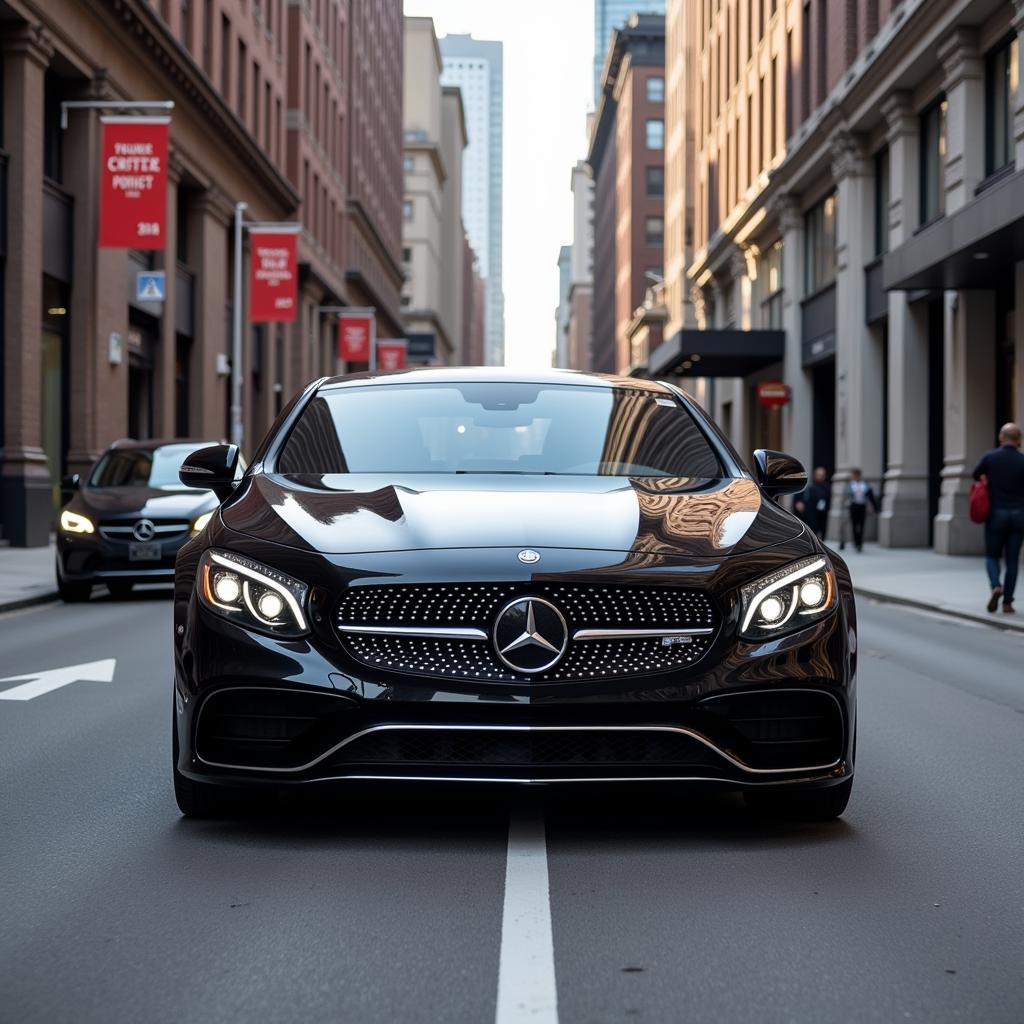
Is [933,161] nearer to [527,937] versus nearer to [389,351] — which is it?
[527,937]

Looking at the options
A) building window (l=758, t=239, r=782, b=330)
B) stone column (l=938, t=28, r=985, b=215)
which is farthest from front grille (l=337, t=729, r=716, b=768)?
building window (l=758, t=239, r=782, b=330)

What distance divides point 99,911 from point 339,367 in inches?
2557

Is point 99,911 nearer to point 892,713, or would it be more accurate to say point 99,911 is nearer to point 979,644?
point 892,713

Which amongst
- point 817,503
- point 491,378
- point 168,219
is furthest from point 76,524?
point 817,503

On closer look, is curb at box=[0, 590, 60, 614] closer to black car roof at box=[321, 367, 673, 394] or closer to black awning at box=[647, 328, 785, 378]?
black car roof at box=[321, 367, 673, 394]

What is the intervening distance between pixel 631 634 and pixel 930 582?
1715 centimetres

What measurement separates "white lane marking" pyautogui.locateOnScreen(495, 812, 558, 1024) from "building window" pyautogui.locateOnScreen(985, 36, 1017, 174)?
76.6ft

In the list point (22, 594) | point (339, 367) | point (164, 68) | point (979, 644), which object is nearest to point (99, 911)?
point (979, 644)

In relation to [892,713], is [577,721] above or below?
above

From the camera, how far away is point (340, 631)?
468 centimetres

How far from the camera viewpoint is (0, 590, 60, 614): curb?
15.0 m

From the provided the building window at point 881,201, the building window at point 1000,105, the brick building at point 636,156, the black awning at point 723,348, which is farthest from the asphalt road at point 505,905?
the brick building at point 636,156

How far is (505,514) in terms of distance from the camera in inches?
199

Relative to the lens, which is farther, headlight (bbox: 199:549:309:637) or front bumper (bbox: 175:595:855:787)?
headlight (bbox: 199:549:309:637)
